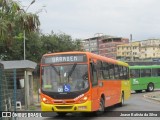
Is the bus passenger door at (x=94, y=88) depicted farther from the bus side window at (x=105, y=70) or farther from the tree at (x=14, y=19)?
the tree at (x=14, y=19)

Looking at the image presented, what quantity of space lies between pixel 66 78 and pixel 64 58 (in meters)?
1.01

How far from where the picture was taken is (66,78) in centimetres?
1652

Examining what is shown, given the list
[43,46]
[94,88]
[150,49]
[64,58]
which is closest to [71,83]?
[94,88]

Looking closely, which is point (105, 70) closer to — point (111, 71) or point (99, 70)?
point (99, 70)

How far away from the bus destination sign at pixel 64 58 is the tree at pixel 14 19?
11.4 m

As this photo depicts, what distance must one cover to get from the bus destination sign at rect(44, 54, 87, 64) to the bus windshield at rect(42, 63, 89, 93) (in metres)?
0.23

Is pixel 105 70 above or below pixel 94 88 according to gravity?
above

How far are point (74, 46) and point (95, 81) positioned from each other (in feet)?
158

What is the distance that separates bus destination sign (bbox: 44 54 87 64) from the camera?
16.9m

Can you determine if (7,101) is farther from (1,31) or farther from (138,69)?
(138,69)

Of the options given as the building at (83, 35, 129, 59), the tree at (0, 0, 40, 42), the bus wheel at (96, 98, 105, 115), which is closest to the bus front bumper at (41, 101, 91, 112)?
the bus wheel at (96, 98, 105, 115)

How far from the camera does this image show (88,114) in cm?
1845

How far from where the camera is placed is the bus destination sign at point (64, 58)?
16.9 m

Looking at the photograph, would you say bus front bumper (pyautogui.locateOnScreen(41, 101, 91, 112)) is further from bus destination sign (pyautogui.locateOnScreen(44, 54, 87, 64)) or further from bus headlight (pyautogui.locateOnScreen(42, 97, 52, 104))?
bus destination sign (pyautogui.locateOnScreen(44, 54, 87, 64))
